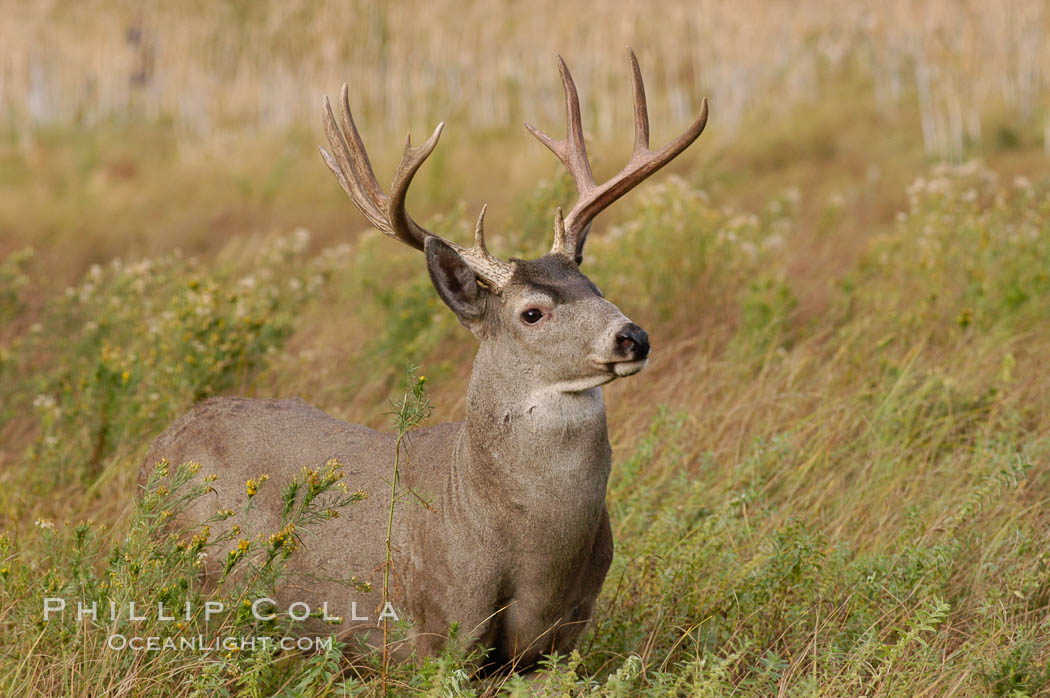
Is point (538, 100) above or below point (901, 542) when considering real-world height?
above

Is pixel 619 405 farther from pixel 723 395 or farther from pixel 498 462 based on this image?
pixel 498 462

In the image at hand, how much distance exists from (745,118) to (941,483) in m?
16.5

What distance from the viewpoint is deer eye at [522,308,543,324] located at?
11.4 feet

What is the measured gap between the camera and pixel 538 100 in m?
25.3

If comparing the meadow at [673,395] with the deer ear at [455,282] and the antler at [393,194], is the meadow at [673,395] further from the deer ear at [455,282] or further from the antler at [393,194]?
the antler at [393,194]

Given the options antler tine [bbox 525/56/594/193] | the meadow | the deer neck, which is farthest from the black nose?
antler tine [bbox 525/56/594/193]

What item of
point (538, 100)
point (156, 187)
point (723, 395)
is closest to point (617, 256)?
point (723, 395)

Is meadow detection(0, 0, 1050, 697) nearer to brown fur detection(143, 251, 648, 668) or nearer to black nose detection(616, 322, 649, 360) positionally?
brown fur detection(143, 251, 648, 668)

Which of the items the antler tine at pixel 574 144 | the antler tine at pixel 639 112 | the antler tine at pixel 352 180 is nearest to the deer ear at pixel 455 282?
the antler tine at pixel 352 180

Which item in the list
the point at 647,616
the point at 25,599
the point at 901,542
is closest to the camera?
the point at 25,599

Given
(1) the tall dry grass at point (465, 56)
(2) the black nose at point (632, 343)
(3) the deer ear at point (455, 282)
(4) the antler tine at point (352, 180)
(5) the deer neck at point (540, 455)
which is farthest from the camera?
(1) the tall dry grass at point (465, 56)

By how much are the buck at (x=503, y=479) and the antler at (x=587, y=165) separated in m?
0.01

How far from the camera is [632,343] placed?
326cm

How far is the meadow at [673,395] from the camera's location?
3.53 meters
